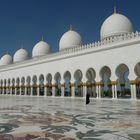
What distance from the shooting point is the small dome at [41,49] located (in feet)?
88.5

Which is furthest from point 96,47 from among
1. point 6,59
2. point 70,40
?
point 6,59

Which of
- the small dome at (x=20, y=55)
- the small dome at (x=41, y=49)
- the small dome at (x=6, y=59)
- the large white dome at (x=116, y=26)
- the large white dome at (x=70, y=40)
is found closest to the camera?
the large white dome at (x=116, y=26)

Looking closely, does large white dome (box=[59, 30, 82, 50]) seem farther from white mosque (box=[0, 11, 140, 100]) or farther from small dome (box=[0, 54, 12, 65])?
small dome (box=[0, 54, 12, 65])

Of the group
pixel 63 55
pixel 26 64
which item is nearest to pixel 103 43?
pixel 63 55

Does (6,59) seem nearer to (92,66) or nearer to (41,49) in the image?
(41,49)

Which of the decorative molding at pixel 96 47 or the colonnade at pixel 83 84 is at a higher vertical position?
the decorative molding at pixel 96 47

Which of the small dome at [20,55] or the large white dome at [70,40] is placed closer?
the large white dome at [70,40]

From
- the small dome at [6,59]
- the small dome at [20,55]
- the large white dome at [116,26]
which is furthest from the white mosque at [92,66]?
the small dome at [6,59]

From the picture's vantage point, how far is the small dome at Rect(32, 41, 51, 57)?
26969 mm

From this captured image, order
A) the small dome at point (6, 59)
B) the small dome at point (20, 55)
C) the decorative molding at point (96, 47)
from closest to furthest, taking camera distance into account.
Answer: the decorative molding at point (96, 47), the small dome at point (20, 55), the small dome at point (6, 59)

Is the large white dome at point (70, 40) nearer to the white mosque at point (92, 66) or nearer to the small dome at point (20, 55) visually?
the white mosque at point (92, 66)

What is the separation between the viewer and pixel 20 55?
31.5 m

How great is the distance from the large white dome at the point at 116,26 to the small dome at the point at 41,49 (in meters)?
9.89

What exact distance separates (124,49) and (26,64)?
13.8 meters
